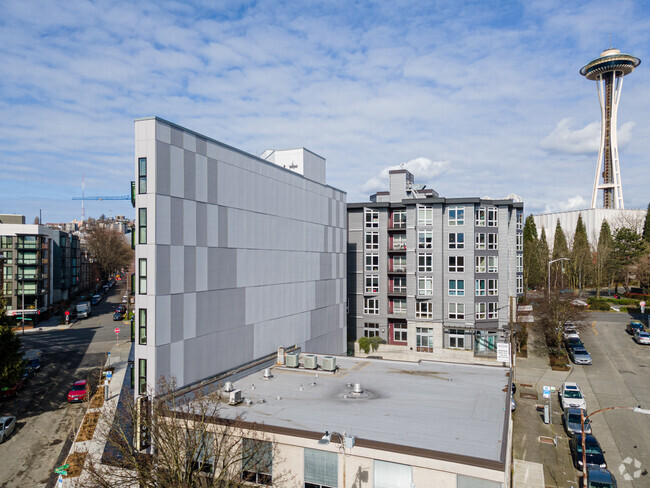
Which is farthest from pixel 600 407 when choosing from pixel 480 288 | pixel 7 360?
pixel 7 360

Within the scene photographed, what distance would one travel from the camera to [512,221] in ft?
176

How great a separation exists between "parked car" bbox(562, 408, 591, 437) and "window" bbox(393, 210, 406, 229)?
28171mm

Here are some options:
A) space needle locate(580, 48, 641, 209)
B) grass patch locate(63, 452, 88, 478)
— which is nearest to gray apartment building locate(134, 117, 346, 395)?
grass patch locate(63, 452, 88, 478)

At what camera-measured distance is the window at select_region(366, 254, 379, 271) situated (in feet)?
180

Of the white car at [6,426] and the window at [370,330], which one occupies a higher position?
the window at [370,330]

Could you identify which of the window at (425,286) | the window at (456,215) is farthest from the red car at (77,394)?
the window at (456,215)

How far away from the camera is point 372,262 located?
55.0 m

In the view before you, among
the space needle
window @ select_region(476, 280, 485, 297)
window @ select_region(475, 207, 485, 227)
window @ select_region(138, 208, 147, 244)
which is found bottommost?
window @ select_region(476, 280, 485, 297)

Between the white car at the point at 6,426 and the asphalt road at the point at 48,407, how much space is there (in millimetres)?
399

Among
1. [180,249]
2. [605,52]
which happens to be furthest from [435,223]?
[605,52]

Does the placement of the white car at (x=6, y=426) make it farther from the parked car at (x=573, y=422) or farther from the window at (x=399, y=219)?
the window at (x=399, y=219)

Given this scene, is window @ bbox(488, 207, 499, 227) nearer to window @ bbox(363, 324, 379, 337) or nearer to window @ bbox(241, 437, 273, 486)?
window @ bbox(363, 324, 379, 337)

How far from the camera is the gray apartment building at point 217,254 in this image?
868 inches

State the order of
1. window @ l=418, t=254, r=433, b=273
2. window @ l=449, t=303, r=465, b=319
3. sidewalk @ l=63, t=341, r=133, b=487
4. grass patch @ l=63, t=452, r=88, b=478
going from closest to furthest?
grass patch @ l=63, t=452, r=88, b=478 → sidewalk @ l=63, t=341, r=133, b=487 → window @ l=449, t=303, r=465, b=319 → window @ l=418, t=254, r=433, b=273
